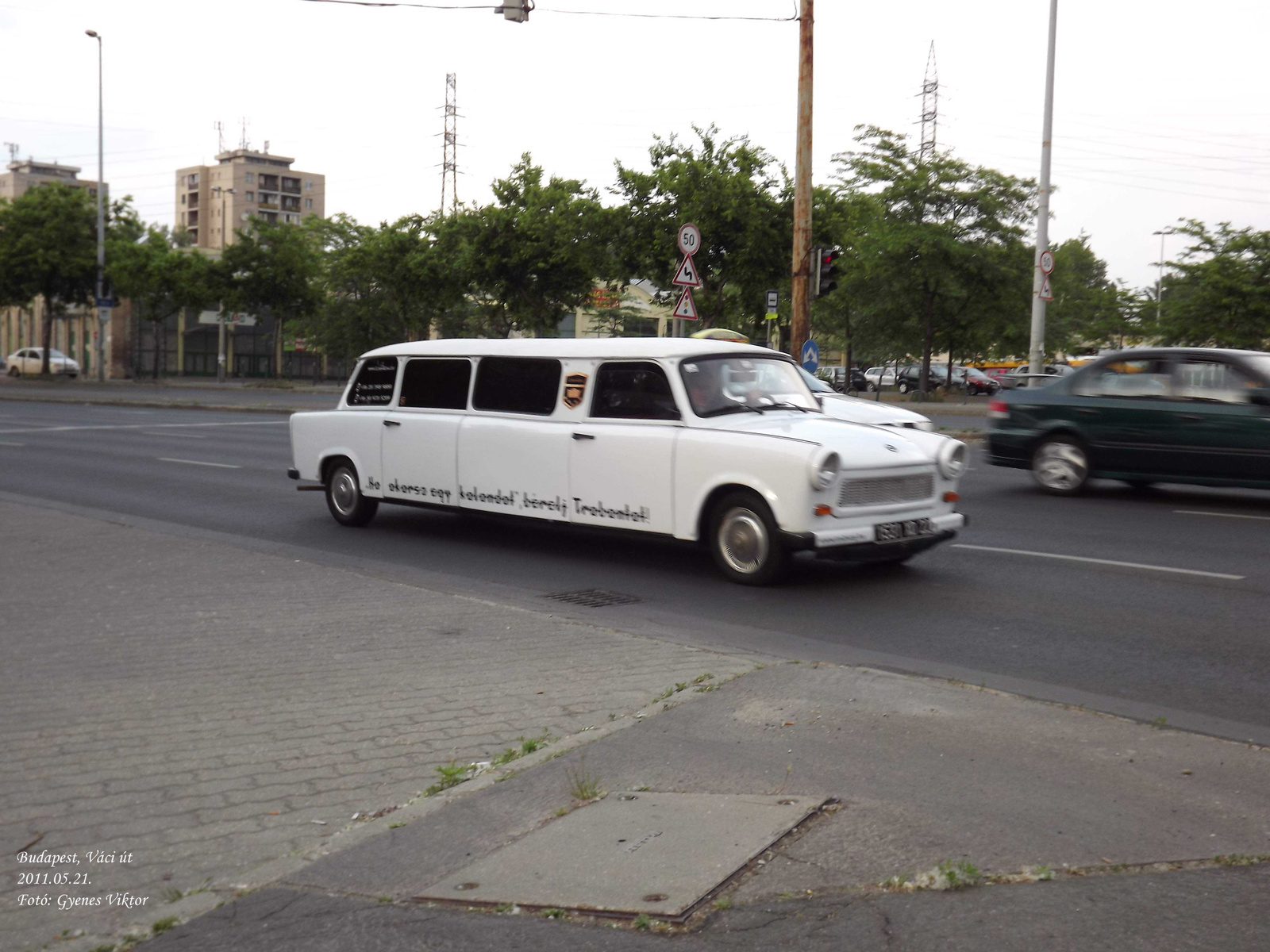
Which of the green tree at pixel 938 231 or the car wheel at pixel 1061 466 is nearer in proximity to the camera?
the car wheel at pixel 1061 466

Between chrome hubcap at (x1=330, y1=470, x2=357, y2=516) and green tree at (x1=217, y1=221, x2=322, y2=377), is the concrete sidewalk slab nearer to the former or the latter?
chrome hubcap at (x1=330, y1=470, x2=357, y2=516)

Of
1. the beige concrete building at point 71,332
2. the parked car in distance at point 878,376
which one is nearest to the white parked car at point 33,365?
the beige concrete building at point 71,332

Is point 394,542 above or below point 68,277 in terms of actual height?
below

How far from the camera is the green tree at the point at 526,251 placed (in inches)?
1625

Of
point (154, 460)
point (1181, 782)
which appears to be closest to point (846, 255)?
point (154, 460)

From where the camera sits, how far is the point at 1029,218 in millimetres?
42312

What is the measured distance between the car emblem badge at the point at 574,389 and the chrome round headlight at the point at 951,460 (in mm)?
2687

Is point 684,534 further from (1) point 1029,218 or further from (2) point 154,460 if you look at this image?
(1) point 1029,218

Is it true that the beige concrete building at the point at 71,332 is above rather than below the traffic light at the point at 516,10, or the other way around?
below

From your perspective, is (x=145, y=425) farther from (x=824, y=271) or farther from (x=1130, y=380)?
(x=1130, y=380)

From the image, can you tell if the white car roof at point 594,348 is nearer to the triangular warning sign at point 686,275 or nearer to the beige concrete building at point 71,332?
the triangular warning sign at point 686,275

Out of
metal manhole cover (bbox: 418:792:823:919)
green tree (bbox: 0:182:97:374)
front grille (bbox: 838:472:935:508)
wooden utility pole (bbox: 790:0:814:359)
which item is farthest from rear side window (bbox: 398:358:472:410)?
green tree (bbox: 0:182:97:374)

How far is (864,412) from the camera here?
12.6 meters

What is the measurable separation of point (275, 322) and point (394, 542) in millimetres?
69381
